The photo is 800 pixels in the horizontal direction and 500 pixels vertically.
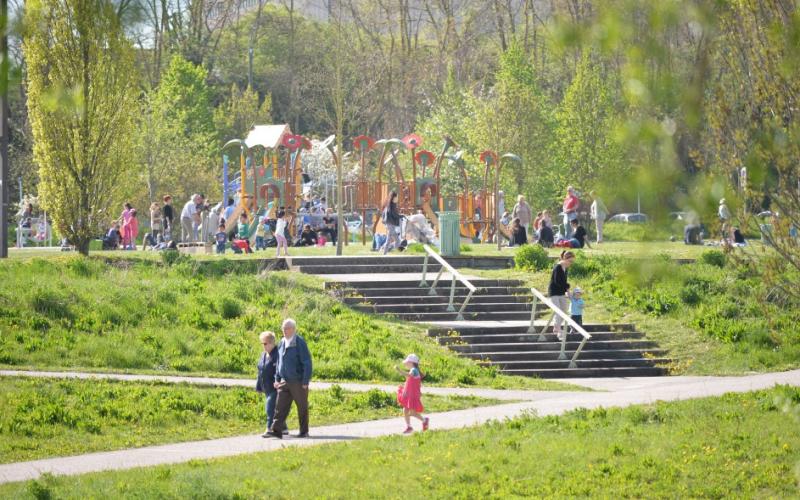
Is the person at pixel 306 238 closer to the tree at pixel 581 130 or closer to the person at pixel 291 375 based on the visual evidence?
the tree at pixel 581 130

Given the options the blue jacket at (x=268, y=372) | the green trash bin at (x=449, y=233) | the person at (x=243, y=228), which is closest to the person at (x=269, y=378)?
the blue jacket at (x=268, y=372)

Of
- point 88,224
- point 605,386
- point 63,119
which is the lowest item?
point 605,386

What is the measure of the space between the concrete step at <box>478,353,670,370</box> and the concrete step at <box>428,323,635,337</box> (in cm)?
153

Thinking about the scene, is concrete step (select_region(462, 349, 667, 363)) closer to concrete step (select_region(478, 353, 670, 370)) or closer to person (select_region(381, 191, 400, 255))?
concrete step (select_region(478, 353, 670, 370))

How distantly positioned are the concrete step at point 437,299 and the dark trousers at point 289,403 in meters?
11.2

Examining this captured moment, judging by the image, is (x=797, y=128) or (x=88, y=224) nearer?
(x=797, y=128)

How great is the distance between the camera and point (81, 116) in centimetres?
3184

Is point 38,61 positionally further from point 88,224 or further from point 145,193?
point 145,193

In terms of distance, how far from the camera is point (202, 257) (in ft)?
108

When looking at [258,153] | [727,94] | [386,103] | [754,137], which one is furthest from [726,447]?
[386,103]

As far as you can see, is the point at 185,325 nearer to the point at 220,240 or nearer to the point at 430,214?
the point at 220,240

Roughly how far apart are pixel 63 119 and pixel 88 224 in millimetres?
2514

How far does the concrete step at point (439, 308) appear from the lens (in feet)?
93.7

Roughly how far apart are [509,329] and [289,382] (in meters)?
10.3
